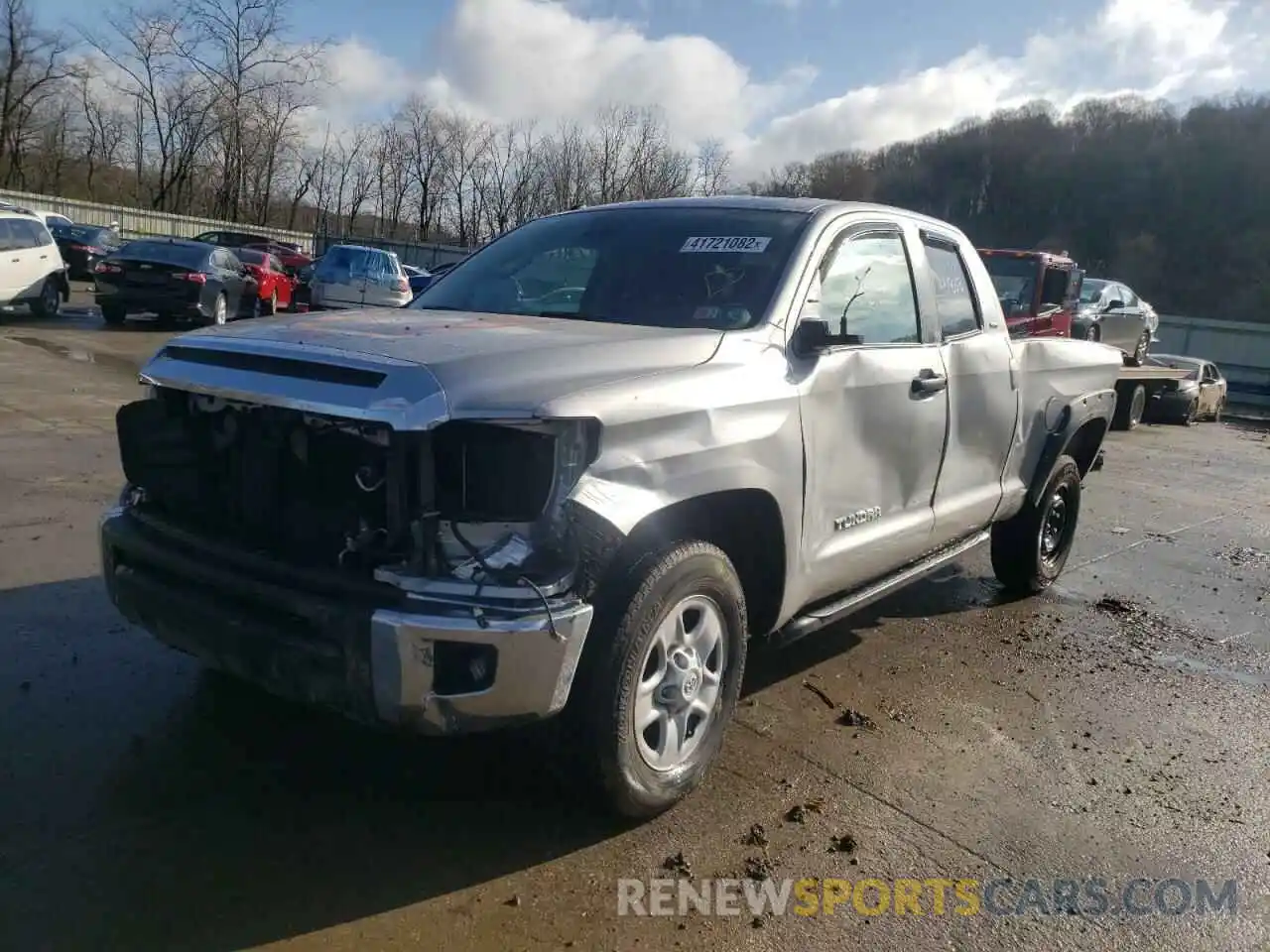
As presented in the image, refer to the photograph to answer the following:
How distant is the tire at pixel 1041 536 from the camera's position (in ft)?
19.3

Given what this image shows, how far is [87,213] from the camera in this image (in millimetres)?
40781

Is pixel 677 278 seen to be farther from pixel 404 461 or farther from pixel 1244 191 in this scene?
pixel 1244 191

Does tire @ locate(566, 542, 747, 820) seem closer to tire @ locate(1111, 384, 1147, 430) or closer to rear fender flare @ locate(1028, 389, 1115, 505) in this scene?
rear fender flare @ locate(1028, 389, 1115, 505)

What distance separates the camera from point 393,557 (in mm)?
2773

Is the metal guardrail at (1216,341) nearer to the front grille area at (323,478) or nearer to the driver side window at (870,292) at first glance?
the driver side window at (870,292)

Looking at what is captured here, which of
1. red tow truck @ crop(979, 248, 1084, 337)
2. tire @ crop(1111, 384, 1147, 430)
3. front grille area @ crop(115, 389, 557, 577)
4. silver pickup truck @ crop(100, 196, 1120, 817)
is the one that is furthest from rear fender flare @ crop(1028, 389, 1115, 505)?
tire @ crop(1111, 384, 1147, 430)

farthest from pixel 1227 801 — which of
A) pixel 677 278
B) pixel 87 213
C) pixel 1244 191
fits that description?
pixel 1244 191

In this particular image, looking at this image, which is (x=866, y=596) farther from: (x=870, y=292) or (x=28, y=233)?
(x=28, y=233)

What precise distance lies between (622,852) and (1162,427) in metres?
17.4

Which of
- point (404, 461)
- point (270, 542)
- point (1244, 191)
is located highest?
point (1244, 191)

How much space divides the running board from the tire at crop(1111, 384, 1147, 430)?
12.1 metres

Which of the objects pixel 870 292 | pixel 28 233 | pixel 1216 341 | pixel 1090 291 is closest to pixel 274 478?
pixel 870 292

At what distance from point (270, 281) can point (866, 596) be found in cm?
1949

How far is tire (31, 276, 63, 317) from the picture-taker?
17.4 m
